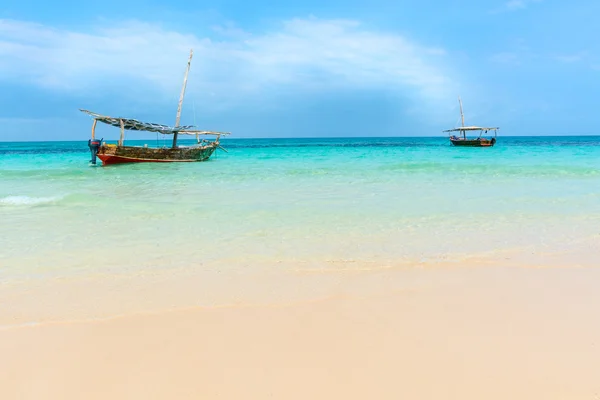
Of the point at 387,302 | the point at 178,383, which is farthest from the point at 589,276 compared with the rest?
the point at 178,383

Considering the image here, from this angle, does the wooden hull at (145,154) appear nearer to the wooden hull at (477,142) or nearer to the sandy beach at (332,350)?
the sandy beach at (332,350)

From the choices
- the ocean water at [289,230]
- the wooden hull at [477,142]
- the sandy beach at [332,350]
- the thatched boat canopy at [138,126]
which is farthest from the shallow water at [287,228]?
the wooden hull at [477,142]

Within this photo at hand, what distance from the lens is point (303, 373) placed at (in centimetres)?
278

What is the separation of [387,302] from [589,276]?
2.40 m

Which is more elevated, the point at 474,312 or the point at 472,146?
the point at 472,146

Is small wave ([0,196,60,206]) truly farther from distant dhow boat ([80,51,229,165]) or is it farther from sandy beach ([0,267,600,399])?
distant dhow boat ([80,51,229,165])

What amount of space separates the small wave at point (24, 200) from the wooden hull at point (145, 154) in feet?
47.6

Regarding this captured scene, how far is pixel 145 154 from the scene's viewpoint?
Answer: 2652cm

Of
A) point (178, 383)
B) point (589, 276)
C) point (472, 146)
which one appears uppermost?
point (472, 146)

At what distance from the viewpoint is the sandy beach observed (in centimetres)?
264

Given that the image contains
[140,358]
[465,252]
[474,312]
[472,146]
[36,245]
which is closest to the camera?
[140,358]

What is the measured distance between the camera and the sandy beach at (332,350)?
264cm

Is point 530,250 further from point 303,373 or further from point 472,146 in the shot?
point 472,146

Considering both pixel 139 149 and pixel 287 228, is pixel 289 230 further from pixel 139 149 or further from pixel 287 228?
pixel 139 149
